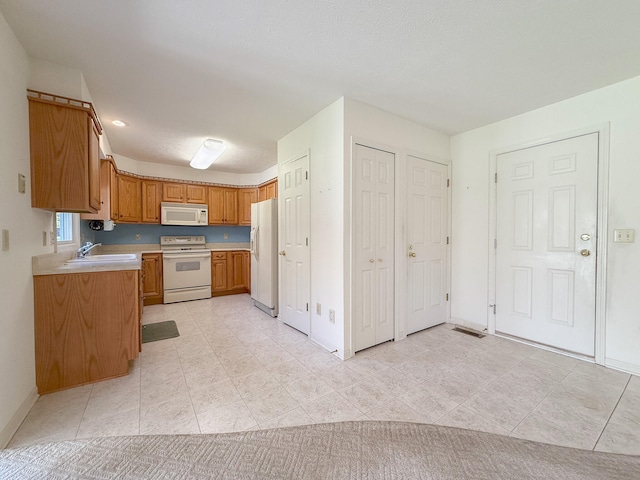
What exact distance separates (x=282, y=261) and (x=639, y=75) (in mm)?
3716

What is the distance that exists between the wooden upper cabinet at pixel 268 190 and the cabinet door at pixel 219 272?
1.33m

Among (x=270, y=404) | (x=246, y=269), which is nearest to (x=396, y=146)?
(x=270, y=404)

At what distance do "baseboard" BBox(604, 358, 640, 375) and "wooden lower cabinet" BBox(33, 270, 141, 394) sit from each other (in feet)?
13.3

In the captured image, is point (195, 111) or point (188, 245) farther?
point (188, 245)

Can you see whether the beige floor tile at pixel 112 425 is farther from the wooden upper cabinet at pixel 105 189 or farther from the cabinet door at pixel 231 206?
the cabinet door at pixel 231 206

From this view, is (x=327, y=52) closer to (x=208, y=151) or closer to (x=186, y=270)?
(x=208, y=151)

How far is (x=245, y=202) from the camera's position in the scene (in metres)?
5.38

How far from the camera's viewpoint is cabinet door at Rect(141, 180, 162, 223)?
4.47 meters

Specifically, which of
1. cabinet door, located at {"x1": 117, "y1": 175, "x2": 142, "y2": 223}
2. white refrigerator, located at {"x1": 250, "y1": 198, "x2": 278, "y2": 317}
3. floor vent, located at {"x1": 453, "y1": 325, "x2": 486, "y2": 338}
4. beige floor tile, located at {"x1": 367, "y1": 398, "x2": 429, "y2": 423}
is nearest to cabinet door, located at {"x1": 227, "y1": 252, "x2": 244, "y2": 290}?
white refrigerator, located at {"x1": 250, "y1": 198, "x2": 278, "y2": 317}

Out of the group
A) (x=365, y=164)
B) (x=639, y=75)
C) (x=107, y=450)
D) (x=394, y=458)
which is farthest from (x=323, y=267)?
(x=639, y=75)

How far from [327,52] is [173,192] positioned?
3.98m

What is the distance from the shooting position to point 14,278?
1.60 m

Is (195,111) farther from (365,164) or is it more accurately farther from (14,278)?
(14,278)

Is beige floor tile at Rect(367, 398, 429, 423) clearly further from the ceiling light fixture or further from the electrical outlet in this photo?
the ceiling light fixture
